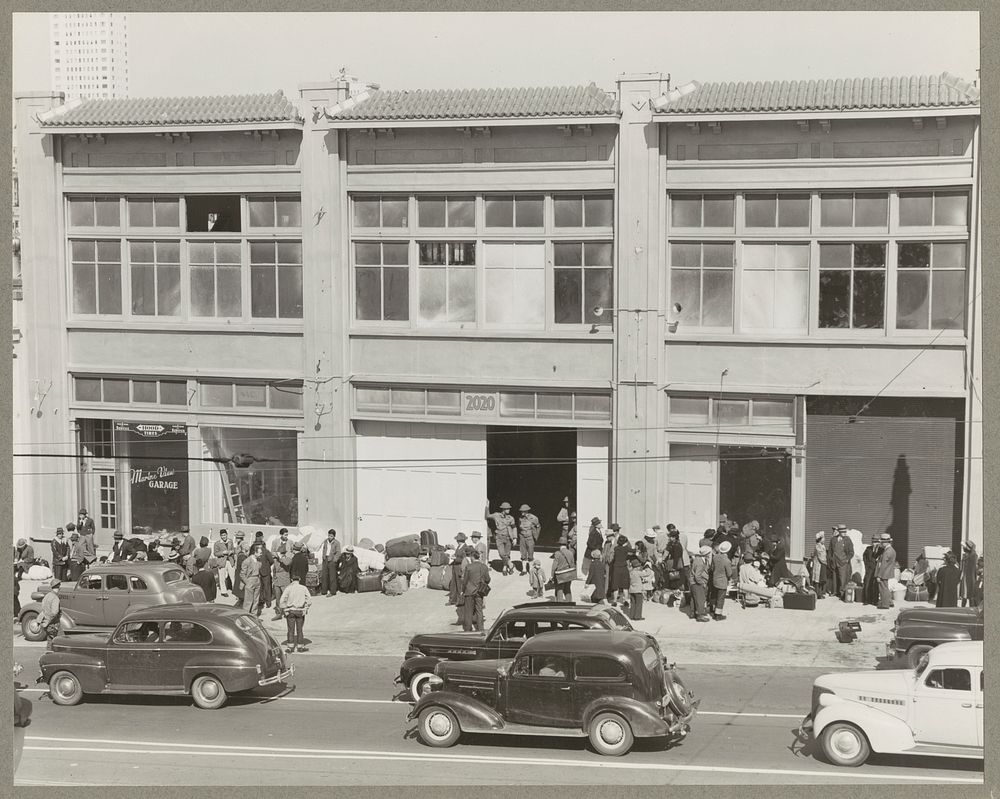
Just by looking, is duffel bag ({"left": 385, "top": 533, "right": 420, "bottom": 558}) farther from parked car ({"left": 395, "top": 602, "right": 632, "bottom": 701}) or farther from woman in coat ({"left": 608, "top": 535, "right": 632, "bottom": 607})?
parked car ({"left": 395, "top": 602, "right": 632, "bottom": 701})

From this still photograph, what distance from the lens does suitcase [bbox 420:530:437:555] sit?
20844mm

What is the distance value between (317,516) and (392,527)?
1.21 m

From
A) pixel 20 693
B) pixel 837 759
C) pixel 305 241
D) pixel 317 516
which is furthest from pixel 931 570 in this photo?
pixel 20 693

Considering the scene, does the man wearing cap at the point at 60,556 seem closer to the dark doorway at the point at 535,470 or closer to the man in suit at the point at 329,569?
the man in suit at the point at 329,569

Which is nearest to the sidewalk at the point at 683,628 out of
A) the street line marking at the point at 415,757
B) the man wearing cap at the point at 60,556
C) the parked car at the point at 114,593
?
the man wearing cap at the point at 60,556

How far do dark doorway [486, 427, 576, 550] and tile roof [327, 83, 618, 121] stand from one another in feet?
16.5

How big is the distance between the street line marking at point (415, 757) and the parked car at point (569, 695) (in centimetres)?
26

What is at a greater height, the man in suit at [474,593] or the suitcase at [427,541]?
the suitcase at [427,541]

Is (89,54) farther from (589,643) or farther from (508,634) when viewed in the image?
(589,643)

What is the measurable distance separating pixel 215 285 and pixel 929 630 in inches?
469

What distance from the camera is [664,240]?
2150 centimetres

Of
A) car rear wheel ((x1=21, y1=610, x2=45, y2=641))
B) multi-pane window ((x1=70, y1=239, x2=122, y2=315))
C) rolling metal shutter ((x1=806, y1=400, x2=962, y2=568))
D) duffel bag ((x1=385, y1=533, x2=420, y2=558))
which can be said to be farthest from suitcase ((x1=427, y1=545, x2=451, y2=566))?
multi-pane window ((x1=70, y1=239, x2=122, y2=315))

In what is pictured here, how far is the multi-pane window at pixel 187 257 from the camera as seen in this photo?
69.6 feet
